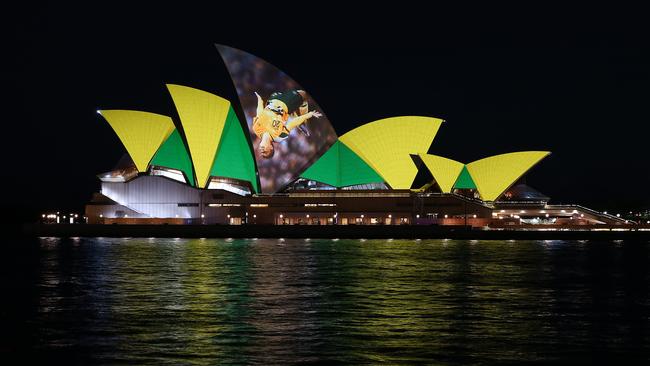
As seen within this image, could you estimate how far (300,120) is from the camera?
73.1 metres

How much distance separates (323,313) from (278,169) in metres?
54.0

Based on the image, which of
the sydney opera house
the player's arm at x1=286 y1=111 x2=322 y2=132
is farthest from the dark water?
the player's arm at x1=286 y1=111 x2=322 y2=132

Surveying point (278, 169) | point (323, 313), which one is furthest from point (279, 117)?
point (323, 313)

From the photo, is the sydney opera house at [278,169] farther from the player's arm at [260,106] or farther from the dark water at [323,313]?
the dark water at [323,313]

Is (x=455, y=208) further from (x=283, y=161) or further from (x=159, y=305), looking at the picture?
(x=159, y=305)

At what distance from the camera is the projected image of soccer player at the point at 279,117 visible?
233ft

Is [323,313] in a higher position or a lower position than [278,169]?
lower

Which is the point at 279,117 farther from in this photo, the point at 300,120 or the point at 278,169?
A: the point at 278,169

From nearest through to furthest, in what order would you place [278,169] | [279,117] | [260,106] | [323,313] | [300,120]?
[323,313] < [260,106] < [279,117] < [300,120] < [278,169]

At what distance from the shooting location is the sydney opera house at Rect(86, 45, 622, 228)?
2731 inches

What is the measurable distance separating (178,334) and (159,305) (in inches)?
185

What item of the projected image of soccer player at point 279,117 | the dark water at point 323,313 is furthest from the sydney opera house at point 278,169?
the dark water at point 323,313

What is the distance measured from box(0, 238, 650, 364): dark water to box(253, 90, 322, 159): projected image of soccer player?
112 ft

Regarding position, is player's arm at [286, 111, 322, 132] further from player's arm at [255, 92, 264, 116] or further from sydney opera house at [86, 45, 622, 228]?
player's arm at [255, 92, 264, 116]
